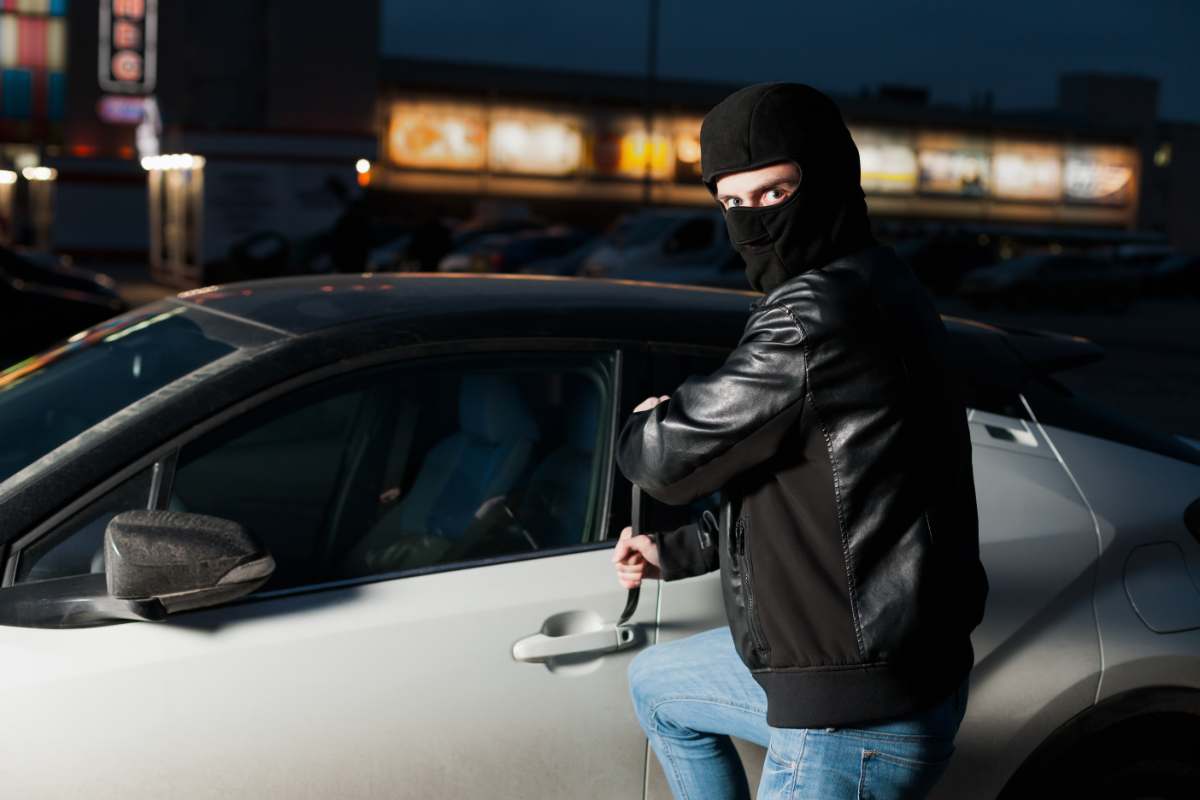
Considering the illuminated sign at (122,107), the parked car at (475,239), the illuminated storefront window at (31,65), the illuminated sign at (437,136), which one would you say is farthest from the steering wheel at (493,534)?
the illuminated sign at (437,136)

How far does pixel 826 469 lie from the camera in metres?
1.79

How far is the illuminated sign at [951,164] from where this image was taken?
61.3 m

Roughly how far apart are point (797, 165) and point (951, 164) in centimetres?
6268

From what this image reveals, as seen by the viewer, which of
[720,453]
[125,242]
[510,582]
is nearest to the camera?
[720,453]

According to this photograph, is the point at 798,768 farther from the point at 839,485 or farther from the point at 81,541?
the point at 81,541

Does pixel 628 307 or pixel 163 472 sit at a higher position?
pixel 628 307

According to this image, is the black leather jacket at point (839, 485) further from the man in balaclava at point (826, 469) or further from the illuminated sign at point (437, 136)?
the illuminated sign at point (437, 136)

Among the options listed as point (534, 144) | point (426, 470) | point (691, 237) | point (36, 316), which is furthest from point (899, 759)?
point (534, 144)

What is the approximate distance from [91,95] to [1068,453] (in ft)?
152

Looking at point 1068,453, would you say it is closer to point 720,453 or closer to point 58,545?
point 720,453

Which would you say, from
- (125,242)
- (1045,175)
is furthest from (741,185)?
(1045,175)

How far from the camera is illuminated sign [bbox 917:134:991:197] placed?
61344 millimetres

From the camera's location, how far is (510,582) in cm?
234

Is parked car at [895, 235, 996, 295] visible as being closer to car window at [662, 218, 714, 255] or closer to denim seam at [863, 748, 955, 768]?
car window at [662, 218, 714, 255]
